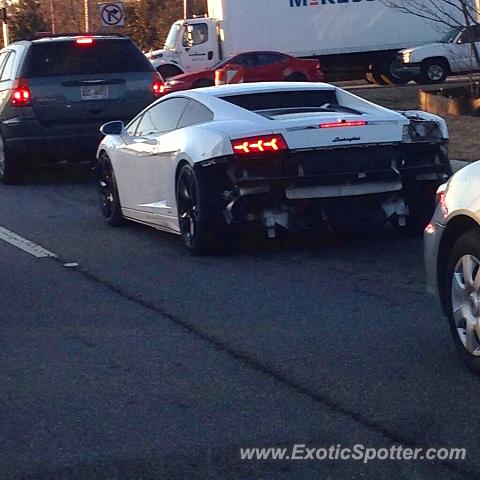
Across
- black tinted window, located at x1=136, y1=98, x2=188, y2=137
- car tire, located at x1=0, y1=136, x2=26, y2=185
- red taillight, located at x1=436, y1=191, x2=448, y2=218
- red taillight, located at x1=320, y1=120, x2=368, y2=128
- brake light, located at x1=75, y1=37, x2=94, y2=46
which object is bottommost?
car tire, located at x1=0, y1=136, x2=26, y2=185

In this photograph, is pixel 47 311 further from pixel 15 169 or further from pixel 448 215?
pixel 15 169

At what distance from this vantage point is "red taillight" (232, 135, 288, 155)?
9.32 metres

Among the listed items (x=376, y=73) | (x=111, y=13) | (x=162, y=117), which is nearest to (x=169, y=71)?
(x=376, y=73)

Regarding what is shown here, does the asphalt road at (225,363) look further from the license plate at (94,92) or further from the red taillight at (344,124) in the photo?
→ the license plate at (94,92)

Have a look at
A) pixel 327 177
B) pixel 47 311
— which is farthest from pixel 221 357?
pixel 327 177

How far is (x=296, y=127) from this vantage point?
9.39m

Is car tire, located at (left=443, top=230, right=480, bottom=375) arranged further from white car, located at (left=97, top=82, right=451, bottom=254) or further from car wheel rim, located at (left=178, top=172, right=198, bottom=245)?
car wheel rim, located at (left=178, top=172, right=198, bottom=245)

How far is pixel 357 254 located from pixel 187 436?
15.1ft

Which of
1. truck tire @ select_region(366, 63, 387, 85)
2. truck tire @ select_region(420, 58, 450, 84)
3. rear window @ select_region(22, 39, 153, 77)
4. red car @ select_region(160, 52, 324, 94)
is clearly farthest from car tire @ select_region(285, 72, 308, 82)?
rear window @ select_region(22, 39, 153, 77)

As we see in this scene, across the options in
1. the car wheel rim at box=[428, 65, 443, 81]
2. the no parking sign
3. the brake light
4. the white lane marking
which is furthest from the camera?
the car wheel rim at box=[428, 65, 443, 81]

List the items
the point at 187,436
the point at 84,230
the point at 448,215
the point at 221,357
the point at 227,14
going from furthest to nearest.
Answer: the point at 227,14 → the point at 84,230 → the point at 221,357 → the point at 448,215 → the point at 187,436

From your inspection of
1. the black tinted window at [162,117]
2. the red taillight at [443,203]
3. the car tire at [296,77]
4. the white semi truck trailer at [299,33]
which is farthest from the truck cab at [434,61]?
the red taillight at [443,203]

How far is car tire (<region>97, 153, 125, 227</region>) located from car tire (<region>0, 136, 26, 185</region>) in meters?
3.61

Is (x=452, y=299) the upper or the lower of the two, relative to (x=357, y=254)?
upper
